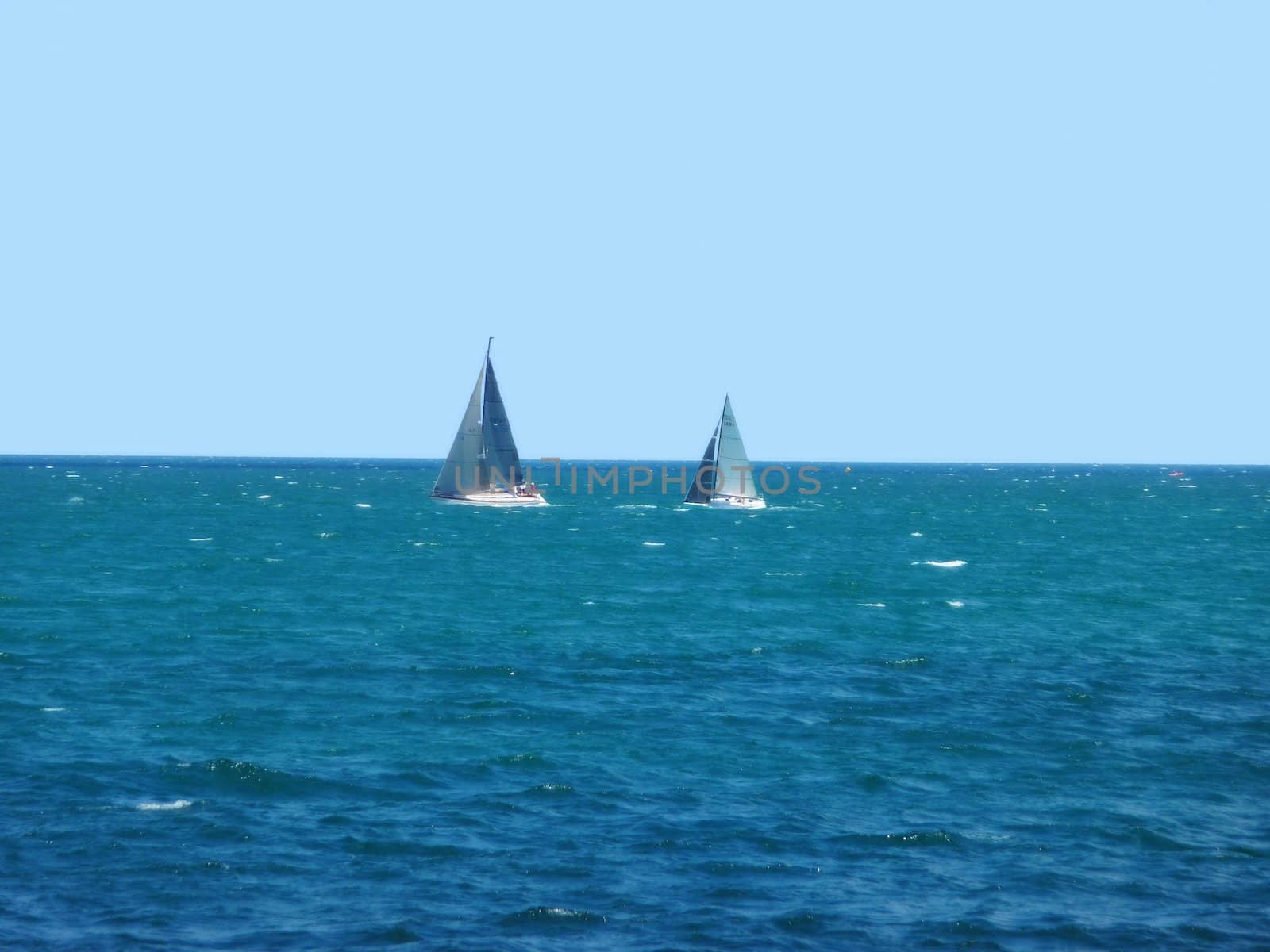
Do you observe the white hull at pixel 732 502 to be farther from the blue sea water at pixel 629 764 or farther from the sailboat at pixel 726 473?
the blue sea water at pixel 629 764

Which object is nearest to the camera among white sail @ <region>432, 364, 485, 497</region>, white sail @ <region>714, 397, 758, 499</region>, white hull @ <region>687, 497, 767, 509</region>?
white sail @ <region>432, 364, 485, 497</region>

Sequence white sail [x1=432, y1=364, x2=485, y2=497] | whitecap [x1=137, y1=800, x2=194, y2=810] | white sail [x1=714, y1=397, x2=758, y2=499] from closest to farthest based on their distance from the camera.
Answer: whitecap [x1=137, y1=800, x2=194, y2=810]
white sail [x1=432, y1=364, x2=485, y2=497]
white sail [x1=714, y1=397, x2=758, y2=499]

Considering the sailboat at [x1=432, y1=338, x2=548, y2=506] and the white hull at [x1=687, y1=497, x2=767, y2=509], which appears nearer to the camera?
the sailboat at [x1=432, y1=338, x2=548, y2=506]

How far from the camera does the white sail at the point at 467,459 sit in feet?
284

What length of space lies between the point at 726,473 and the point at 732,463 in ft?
4.68

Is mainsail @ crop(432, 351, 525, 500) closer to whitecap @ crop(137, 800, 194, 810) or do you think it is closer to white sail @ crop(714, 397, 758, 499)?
white sail @ crop(714, 397, 758, 499)

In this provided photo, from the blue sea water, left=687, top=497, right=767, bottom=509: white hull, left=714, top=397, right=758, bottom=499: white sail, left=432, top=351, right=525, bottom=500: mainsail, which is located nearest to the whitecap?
the blue sea water

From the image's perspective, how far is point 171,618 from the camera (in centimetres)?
3866

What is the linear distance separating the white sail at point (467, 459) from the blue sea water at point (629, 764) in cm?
3703

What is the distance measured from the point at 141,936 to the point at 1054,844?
42.1 ft

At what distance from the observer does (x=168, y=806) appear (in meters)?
18.6

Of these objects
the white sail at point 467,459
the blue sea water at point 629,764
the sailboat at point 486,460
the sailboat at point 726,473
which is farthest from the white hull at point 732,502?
the blue sea water at point 629,764

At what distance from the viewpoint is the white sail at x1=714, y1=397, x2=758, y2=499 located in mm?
92281

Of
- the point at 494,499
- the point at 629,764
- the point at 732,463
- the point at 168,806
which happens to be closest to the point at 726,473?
the point at 732,463
